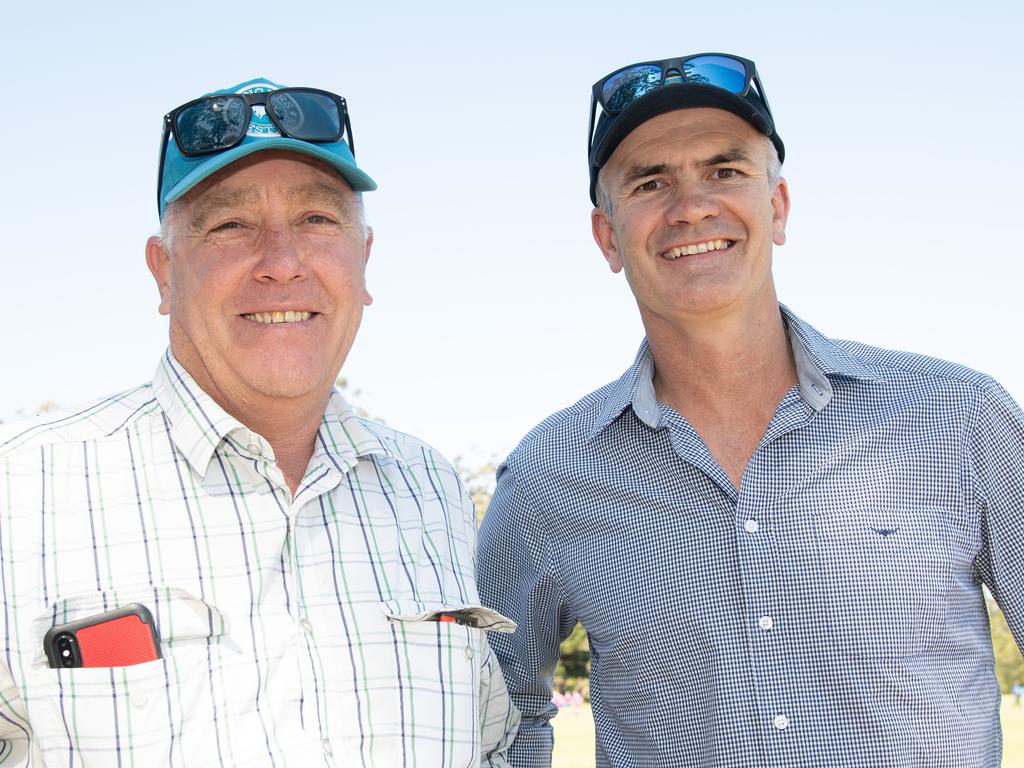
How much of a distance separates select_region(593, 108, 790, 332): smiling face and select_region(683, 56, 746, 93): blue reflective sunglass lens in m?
0.08

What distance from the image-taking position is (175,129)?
9.18 ft

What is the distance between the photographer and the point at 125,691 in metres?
2.32

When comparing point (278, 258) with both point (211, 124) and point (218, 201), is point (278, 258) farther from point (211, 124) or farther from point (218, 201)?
point (211, 124)

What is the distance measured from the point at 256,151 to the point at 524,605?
1504 mm

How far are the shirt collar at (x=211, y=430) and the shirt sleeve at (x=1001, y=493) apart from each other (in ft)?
5.02

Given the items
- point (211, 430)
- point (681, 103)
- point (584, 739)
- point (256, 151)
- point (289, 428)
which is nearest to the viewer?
point (211, 430)

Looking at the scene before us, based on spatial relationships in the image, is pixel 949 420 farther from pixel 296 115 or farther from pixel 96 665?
pixel 96 665

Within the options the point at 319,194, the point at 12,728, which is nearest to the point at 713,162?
the point at 319,194

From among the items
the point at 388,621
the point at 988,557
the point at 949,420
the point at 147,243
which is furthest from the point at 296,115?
the point at 988,557

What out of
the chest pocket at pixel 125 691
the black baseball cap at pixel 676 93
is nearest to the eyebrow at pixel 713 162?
the black baseball cap at pixel 676 93

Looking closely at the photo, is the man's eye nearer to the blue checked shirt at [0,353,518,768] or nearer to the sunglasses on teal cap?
the sunglasses on teal cap

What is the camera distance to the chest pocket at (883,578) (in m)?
2.82

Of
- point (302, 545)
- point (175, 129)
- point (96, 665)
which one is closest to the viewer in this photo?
point (96, 665)

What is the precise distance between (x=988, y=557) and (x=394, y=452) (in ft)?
5.16
